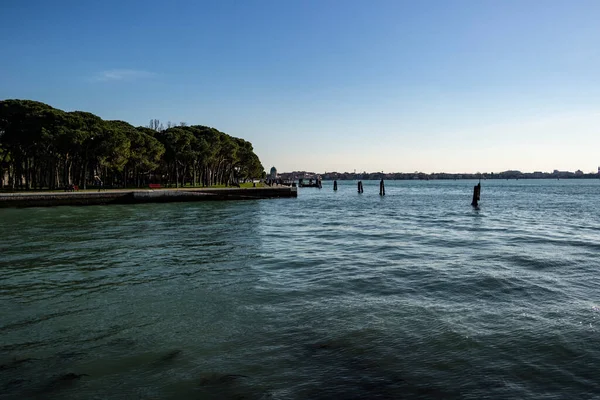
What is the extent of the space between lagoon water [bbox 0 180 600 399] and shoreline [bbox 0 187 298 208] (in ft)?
97.7

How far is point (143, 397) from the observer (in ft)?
18.2

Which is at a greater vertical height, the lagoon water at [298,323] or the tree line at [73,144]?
the tree line at [73,144]

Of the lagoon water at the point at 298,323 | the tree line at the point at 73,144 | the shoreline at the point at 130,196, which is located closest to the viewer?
the lagoon water at the point at 298,323

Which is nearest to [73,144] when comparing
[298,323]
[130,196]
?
[130,196]

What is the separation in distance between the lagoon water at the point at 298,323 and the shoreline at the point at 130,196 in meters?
29.8

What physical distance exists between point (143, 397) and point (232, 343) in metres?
2.11

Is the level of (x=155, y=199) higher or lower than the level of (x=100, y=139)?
lower

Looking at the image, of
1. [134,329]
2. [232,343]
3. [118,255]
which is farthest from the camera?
[118,255]

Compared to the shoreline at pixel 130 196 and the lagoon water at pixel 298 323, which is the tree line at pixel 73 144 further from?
the lagoon water at pixel 298 323

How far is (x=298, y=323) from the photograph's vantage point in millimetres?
8508

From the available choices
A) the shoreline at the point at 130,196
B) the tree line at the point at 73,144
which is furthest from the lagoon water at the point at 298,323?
the tree line at the point at 73,144

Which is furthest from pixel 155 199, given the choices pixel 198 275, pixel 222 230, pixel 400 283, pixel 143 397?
pixel 143 397

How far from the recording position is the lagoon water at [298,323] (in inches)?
235

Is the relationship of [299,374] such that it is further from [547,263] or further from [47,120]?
[47,120]
